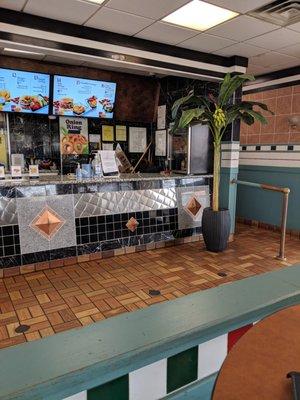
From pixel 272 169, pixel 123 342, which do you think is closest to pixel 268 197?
pixel 272 169

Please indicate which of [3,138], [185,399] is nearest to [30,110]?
[3,138]

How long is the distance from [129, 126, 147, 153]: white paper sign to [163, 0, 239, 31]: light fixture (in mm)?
2704

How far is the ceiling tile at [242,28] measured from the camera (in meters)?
3.39

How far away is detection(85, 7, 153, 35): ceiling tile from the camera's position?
3232 mm

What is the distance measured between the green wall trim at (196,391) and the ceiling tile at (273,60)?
15.2ft

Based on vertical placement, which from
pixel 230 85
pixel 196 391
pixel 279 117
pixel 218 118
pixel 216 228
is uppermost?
pixel 230 85

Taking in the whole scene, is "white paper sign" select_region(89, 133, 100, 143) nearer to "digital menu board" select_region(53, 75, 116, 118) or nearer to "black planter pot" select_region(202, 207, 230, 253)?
"digital menu board" select_region(53, 75, 116, 118)

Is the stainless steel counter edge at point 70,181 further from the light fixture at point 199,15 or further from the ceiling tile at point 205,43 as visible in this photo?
the light fixture at point 199,15

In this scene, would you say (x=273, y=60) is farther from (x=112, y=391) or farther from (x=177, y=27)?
(x=112, y=391)

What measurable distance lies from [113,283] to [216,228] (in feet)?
5.19

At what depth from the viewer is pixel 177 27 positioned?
141 inches

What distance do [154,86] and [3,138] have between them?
2.90 meters

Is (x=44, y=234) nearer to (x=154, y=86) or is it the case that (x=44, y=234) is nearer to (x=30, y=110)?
(x=30, y=110)

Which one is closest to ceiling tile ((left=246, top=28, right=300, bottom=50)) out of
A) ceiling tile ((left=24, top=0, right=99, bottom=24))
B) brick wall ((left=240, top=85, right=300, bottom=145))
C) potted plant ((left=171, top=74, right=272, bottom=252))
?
potted plant ((left=171, top=74, right=272, bottom=252))
